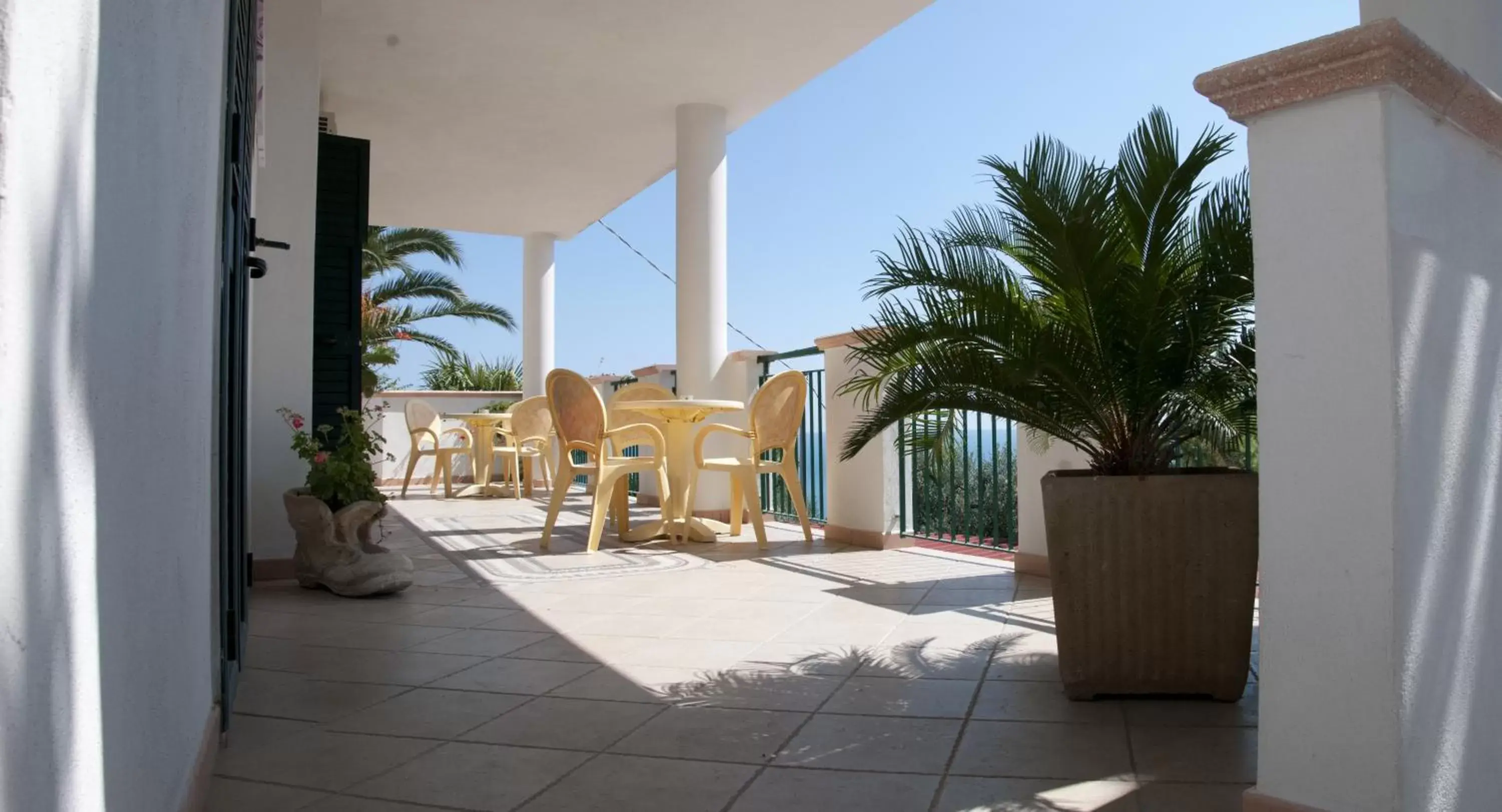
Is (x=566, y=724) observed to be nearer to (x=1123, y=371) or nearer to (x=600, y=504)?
(x=1123, y=371)

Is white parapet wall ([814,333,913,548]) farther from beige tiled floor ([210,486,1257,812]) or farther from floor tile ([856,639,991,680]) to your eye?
floor tile ([856,639,991,680])

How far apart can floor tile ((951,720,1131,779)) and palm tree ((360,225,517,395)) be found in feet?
34.7

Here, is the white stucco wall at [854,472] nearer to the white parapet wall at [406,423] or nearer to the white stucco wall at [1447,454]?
the white stucco wall at [1447,454]

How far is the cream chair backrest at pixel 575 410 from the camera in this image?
5188mm

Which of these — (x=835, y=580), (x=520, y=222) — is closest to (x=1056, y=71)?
(x=520, y=222)

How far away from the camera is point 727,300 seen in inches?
269

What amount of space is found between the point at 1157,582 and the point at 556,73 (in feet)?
17.3

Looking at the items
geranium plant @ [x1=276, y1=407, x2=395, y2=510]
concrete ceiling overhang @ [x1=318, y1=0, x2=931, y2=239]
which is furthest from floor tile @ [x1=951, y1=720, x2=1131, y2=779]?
concrete ceiling overhang @ [x1=318, y1=0, x2=931, y2=239]

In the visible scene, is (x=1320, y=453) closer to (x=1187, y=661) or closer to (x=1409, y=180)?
(x=1409, y=180)

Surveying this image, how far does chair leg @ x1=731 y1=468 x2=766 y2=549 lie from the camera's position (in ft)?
17.4

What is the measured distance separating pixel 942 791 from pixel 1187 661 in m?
0.90

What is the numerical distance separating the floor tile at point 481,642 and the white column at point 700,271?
139 inches

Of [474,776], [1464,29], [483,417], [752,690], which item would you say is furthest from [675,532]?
[483,417]

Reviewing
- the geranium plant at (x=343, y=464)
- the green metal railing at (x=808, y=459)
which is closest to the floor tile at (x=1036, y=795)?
the geranium plant at (x=343, y=464)
